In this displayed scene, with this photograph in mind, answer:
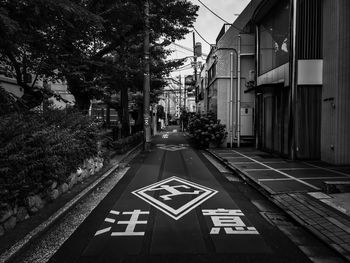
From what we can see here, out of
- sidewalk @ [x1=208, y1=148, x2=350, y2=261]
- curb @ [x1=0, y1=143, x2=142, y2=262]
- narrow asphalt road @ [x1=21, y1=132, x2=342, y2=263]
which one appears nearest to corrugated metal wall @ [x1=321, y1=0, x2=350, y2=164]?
sidewalk @ [x1=208, y1=148, x2=350, y2=261]

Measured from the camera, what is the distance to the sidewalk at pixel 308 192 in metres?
4.89

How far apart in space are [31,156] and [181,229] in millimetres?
2806

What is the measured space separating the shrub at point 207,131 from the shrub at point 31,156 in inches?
445

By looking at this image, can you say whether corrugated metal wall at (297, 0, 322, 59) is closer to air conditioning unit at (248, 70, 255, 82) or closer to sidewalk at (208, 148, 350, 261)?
sidewalk at (208, 148, 350, 261)

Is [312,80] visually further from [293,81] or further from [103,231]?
[103,231]

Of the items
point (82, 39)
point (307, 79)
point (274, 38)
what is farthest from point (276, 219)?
point (274, 38)

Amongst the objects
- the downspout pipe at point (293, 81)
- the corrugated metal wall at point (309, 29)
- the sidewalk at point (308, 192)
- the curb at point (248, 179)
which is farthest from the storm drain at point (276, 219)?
the corrugated metal wall at point (309, 29)

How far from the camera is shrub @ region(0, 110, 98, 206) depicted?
473cm

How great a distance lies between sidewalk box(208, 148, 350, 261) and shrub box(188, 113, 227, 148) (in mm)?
5867

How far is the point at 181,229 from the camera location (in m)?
5.09

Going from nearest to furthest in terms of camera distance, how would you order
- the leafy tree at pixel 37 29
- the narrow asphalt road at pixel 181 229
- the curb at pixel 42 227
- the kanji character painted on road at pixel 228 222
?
the curb at pixel 42 227
the narrow asphalt road at pixel 181 229
the kanji character painted on road at pixel 228 222
the leafy tree at pixel 37 29

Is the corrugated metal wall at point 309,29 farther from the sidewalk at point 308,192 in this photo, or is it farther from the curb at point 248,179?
the curb at point 248,179

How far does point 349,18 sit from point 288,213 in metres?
8.33

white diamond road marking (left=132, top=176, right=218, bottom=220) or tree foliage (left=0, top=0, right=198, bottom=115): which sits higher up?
tree foliage (left=0, top=0, right=198, bottom=115)
